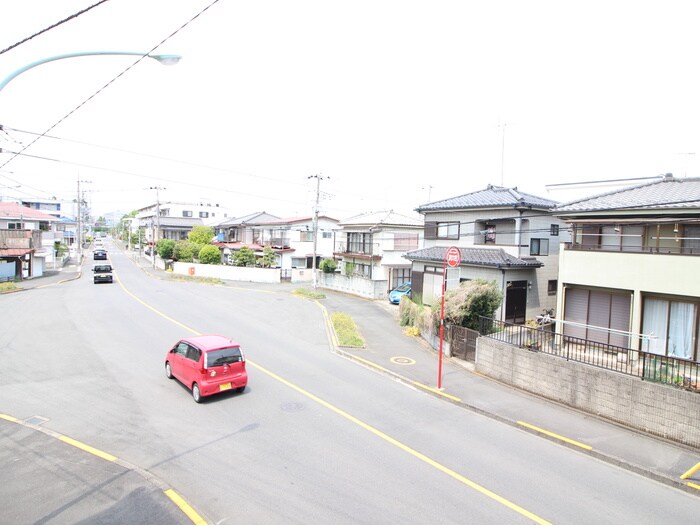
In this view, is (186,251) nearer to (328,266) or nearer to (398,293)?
(328,266)

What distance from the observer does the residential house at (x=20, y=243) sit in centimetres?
3944

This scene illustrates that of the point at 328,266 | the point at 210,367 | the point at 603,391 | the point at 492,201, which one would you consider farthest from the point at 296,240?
the point at 603,391

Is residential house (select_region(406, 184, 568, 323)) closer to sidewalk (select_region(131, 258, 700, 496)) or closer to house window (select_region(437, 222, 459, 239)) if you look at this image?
house window (select_region(437, 222, 459, 239))

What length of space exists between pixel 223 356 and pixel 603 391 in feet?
33.7

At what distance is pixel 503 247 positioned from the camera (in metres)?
23.0

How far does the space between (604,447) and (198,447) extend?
8966 millimetres

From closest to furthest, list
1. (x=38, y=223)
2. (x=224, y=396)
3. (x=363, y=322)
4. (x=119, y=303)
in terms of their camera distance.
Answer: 1. (x=224, y=396)
2. (x=363, y=322)
3. (x=119, y=303)
4. (x=38, y=223)

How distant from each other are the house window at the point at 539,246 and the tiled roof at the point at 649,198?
6006 mm

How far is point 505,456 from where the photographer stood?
30.3ft

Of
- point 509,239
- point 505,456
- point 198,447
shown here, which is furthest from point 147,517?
point 509,239

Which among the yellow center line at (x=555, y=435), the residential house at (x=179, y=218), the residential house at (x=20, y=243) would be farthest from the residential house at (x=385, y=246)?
the residential house at (x=179, y=218)

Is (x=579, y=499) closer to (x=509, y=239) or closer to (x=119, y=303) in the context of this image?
(x=509, y=239)

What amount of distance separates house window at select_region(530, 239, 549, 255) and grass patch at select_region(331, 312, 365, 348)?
10.4m

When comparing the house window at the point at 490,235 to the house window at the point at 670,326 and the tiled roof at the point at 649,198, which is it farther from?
the house window at the point at 670,326
